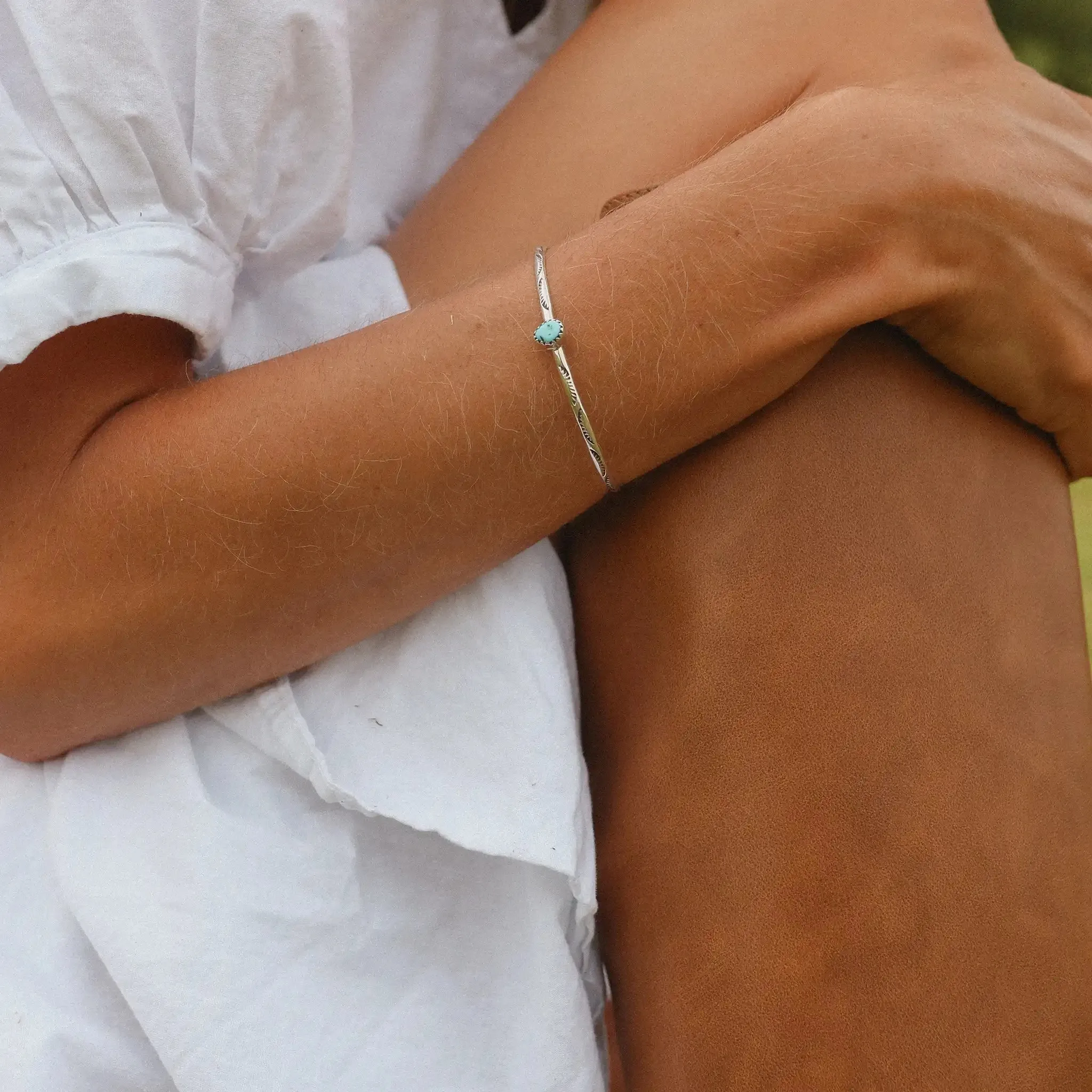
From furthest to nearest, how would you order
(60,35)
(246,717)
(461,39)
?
1. (461,39)
2. (246,717)
3. (60,35)

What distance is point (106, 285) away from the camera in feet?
1.70

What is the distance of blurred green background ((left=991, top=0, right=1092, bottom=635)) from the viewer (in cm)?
108

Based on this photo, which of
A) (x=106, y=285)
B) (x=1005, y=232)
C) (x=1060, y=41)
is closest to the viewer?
(x=106, y=285)

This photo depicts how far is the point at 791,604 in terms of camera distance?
616 millimetres

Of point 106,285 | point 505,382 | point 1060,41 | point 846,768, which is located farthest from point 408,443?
point 1060,41

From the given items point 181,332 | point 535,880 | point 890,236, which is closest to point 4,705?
point 181,332

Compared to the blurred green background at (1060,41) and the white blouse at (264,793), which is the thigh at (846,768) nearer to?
the white blouse at (264,793)

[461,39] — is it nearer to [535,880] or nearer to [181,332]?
[181,332]

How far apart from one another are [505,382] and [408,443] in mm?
66

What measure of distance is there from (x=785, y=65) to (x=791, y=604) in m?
0.38

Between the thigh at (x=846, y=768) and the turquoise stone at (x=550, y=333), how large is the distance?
0.13 metres

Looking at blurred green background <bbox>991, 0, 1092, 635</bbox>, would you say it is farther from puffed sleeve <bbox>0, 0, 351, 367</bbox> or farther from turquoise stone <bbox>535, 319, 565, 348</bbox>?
puffed sleeve <bbox>0, 0, 351, 367</bbox>

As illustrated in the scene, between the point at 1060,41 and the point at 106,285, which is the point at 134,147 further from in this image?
the point at 1060,41

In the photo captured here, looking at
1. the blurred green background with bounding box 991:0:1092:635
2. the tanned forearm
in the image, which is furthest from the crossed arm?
the blurred green background with bounding box 991:0:1092:635
